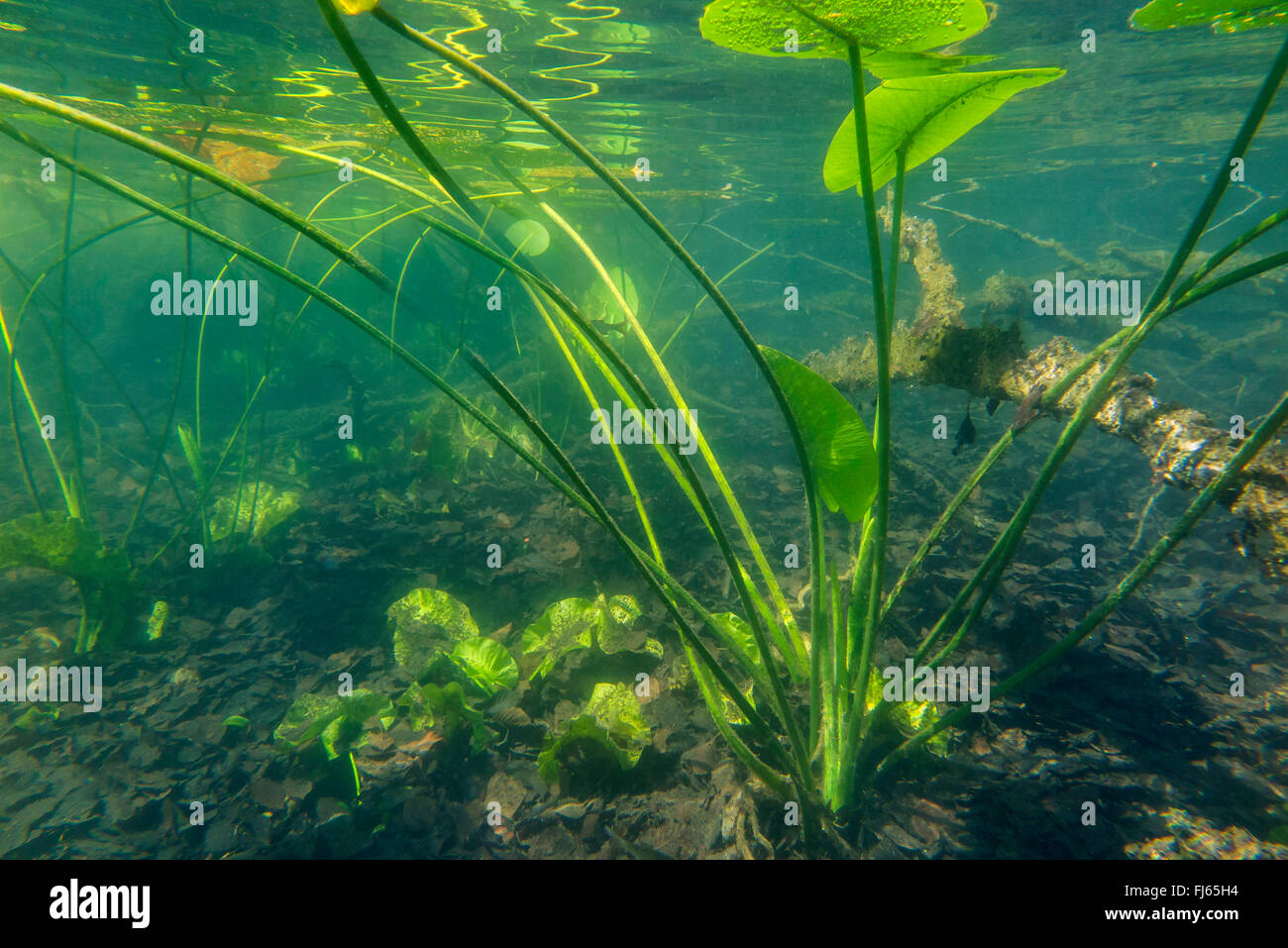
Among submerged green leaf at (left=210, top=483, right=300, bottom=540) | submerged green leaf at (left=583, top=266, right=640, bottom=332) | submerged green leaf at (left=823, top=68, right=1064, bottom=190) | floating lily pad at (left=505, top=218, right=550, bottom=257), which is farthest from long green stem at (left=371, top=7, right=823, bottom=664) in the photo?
submerged green leaf at (left=210, top=483, right=300, bottom=540)

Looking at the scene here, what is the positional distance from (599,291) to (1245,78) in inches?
621

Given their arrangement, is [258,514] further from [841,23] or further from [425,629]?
[841,23]

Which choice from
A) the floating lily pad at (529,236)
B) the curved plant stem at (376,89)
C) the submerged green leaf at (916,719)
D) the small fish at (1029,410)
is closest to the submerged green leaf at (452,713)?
the submerged green leaf at (916,719)

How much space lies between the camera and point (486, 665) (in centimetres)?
377

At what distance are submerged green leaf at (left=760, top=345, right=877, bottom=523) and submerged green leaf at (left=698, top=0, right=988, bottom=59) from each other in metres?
1.04

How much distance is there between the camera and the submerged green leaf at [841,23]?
1668 millimetres

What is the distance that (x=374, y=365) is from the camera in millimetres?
16391

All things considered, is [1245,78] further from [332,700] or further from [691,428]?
[332,700]

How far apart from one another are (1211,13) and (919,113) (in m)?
0.92

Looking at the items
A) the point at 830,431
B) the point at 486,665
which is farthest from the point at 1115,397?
the point at 486,665

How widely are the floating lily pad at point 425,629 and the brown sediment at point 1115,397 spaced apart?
381 cm

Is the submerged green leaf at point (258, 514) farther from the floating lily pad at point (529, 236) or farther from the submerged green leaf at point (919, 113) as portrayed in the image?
the submerged green leaf at point (919, 113)

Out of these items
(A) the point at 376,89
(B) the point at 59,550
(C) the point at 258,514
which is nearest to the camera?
(A) the point at 376,89
